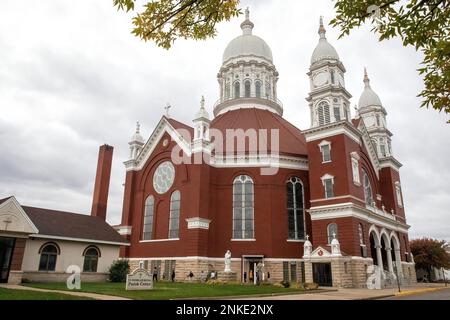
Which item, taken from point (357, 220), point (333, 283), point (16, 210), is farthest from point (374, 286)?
point (16, 210)

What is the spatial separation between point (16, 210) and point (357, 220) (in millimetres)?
26563

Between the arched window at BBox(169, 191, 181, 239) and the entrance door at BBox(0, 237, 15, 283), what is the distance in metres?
15.8

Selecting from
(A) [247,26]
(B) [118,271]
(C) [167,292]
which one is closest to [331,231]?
(C) [167,292]

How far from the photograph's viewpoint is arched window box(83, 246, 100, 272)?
94.4 feet

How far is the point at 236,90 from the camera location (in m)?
48.4

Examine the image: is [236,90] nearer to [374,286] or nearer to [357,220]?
[357,220]

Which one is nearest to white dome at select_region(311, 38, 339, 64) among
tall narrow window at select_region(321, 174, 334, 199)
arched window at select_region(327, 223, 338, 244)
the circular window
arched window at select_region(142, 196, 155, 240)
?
tall narrow window at select_region(321, 174, 334, 199)

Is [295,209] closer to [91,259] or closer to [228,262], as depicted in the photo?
[228,262]

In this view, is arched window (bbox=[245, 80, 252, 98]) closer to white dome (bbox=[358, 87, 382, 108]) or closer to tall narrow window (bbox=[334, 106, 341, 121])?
tall narrow window (bbox=[334, 106, 341, 121])

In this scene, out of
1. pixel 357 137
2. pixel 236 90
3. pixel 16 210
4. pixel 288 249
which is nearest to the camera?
pixel 16 210

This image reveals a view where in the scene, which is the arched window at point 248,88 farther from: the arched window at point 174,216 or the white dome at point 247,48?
the arched window at point 174,216

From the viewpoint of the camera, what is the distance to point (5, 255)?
22391 millimetres

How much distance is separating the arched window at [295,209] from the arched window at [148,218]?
14.6 metres

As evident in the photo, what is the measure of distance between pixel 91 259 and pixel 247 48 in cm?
3428
